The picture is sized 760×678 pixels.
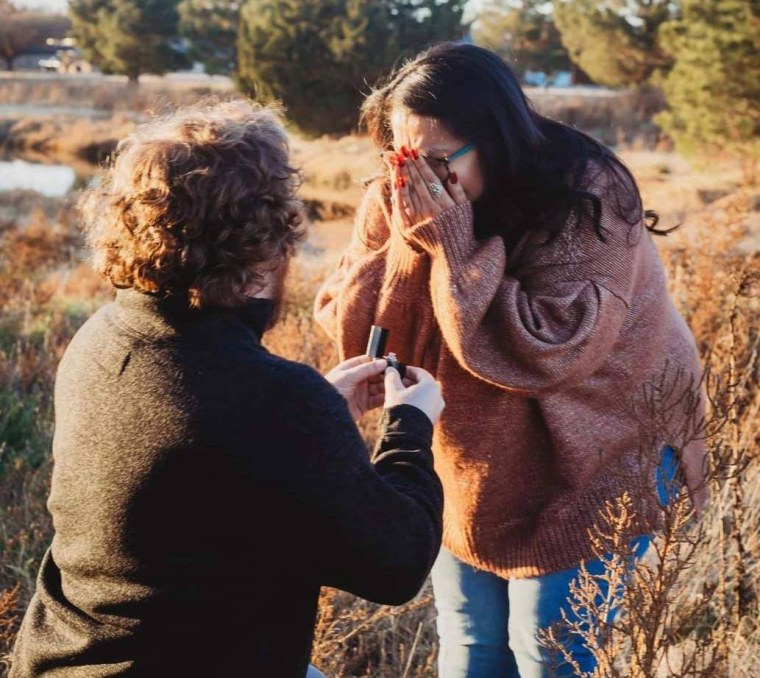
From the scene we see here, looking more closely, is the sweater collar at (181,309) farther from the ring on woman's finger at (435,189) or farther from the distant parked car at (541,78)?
the distant parked car at (541,78)

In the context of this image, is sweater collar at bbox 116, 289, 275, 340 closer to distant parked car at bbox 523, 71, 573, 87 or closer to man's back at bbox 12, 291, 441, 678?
man's back at bbox 12, 291, 441, 678

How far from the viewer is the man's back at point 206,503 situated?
1.32 metres

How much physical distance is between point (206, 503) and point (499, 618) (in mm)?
→ 1065

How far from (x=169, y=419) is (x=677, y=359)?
120 centimetres

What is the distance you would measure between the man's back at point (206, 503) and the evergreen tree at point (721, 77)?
1254cm

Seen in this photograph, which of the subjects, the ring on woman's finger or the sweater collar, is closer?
the sweater collar

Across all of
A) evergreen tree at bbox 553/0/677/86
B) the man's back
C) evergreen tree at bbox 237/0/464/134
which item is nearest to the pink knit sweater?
the man's back

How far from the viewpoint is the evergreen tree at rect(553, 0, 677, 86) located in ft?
72.3

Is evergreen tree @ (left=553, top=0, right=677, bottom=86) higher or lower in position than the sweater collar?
lower

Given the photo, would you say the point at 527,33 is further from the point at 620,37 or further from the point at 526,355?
the point at 526,355

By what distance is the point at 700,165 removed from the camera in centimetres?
1366

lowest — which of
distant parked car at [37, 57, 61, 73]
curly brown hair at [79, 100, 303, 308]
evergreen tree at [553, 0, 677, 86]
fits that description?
distant parked car at [37, 57, 61, 73]

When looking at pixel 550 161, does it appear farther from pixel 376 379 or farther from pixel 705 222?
pixel 705 222

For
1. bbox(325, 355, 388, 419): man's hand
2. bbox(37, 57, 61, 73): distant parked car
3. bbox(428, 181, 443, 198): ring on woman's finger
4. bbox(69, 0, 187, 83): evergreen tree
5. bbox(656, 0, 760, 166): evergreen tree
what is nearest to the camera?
bbox(325, 355, 388, 419): man's hand
